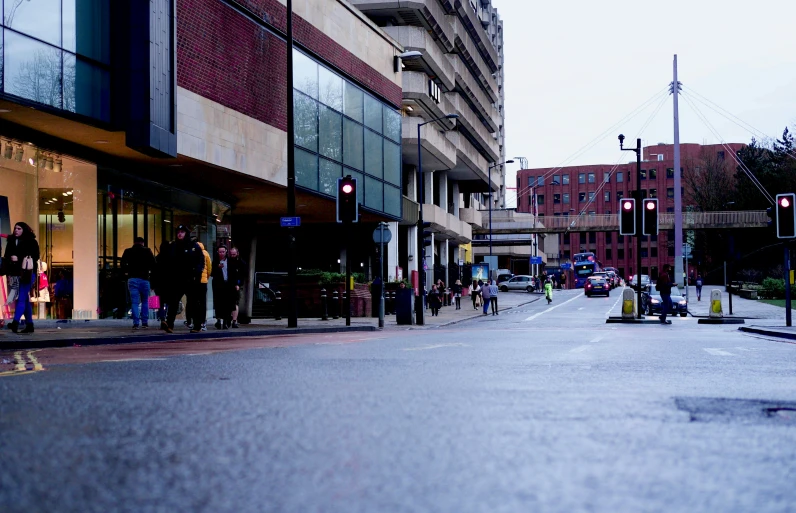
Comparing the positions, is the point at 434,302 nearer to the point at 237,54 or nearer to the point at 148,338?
the point at 237,54

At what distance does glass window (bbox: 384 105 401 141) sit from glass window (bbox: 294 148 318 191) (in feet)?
28.3

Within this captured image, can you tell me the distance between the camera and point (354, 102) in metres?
36.4

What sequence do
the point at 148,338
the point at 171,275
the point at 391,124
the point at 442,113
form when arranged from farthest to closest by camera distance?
the point at 442,113 < the point at 391,124 < the point at 171,275 < the point at 148,338

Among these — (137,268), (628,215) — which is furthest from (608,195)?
(137,268)

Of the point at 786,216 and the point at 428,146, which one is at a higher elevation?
the point at 428,146

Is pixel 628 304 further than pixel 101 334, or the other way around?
pixel 628 304

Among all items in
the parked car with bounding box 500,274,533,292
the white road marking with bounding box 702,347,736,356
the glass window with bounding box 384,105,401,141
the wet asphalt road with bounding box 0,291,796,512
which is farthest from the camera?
the parked car with bounding box 500,274,533,292

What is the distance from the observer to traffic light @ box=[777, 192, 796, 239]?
25328 mm

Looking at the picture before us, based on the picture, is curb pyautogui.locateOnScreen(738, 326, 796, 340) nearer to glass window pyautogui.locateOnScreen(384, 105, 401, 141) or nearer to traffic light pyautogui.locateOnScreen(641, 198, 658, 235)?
traffic light pyautogui.locateOnScreen(641, 198, 658, 235)

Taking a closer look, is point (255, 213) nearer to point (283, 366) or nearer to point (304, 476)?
point (283, 366)

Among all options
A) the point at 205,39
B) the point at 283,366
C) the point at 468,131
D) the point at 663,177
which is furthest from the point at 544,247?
the point at 283,366

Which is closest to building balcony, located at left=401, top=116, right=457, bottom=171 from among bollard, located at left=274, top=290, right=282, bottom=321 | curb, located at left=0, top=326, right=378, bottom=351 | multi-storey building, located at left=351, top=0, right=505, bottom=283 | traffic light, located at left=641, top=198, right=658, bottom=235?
multi-storey building, located at left=351, top=0, right=505, bottom=283

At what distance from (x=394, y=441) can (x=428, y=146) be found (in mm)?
50533

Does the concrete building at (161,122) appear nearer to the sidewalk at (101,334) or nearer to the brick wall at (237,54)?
the brick wall at (237,54)
